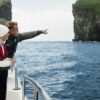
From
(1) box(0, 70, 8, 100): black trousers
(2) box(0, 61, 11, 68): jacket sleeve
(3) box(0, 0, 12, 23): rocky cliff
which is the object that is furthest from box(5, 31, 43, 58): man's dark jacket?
(3) box(0, 0, 12, 23): rocky cliff

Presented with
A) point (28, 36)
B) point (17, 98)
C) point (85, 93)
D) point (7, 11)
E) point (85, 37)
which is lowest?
point (85, 37)

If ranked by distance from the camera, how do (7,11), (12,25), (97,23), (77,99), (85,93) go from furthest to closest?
1. (97,23)
2. (7,11)
3. (85,93)
4. (77,99)
5. (12,25)

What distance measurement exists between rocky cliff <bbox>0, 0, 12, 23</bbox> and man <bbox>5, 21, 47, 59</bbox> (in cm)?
15274

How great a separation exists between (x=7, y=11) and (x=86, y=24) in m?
39.4

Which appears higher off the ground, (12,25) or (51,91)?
(12,25)

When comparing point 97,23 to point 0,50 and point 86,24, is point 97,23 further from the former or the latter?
point 0,50

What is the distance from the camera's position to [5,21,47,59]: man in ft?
23.0

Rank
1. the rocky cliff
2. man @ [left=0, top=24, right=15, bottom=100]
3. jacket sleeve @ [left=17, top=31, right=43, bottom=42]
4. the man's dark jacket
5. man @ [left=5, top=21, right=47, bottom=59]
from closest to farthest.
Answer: man @ [left=0, top=24, right=15, bottom=100]
man @ [left=5, top=21, right=47, bottom=59]
the man's dark jacket
jacket sleeve @ [left=17, top=31, right=43, bottom=42]
the rocky cliff

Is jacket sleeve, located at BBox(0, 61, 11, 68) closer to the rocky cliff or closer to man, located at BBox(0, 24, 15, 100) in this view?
man, located at BBox(0, 24, 15, 100)

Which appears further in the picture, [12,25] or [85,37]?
[85,37]

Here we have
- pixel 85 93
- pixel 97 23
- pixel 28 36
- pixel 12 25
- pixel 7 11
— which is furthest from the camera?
pixel 97 23

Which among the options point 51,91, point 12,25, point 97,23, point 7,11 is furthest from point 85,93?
point 97,23

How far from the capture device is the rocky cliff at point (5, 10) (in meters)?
164

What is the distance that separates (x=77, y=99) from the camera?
69.9ft
